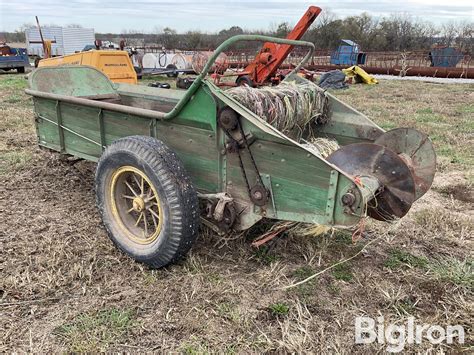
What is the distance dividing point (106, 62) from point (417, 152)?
28.8ft

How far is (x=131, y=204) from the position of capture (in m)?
3.35

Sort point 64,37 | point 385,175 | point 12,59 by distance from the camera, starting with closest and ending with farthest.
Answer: point 385,175
point 12,59
point 64,37

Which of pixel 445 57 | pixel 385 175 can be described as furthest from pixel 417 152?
pixel 445 57

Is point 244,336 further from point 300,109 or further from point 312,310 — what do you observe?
point 300,109

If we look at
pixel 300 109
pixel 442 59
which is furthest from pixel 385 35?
pixel 300 109

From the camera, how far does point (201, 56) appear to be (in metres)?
17.3

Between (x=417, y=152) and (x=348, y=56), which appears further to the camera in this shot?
(x=348, y=56)

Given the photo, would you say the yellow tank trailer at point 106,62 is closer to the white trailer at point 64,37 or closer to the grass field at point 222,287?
the grass field at point 222,287

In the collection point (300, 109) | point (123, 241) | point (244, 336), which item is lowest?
point (244, 336)

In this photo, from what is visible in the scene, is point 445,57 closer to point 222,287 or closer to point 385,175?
point 385,175

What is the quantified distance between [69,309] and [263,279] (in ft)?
4.02

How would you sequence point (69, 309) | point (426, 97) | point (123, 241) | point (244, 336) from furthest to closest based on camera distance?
point (426, 97)
point (123, 241)
point (69, 309)
point (244, 336)

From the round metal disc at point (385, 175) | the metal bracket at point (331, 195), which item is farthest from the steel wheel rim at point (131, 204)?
the round metal disc at point (385, 175)

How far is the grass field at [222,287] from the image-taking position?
7.94 ft
